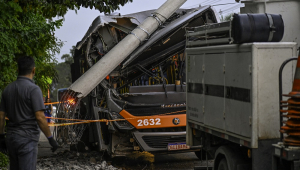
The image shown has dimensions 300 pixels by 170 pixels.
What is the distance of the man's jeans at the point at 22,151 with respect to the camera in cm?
518

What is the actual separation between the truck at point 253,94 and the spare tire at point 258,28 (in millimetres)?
12

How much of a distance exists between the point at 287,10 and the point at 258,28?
1.27m

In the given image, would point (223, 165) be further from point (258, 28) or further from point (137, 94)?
point (137, 94)

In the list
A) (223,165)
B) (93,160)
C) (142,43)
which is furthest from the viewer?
(142,43)

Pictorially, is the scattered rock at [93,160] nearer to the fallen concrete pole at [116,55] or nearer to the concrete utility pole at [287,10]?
the fallen concrete pole at [116,55]

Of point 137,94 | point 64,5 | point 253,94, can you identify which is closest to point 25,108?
point 253,94

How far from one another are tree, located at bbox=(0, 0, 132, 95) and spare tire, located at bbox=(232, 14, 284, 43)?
11.3 ft

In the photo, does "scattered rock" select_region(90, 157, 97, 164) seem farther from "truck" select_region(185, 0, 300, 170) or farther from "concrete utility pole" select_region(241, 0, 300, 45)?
"concrete utility pole" select_region(241, 0, 300, 45)

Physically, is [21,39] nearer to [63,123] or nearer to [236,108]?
[63,123]

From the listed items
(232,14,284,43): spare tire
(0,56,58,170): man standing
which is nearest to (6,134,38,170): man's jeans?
(0,56,58,170): man standing

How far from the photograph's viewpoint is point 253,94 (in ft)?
18.7

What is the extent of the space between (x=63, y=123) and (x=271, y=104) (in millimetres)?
5780

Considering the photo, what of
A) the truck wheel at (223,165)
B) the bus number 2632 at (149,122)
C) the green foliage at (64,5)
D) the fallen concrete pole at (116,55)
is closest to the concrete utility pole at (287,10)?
the truck wheel at (223,165)

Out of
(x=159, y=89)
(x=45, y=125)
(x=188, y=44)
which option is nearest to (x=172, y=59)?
(x=159, y=89)
